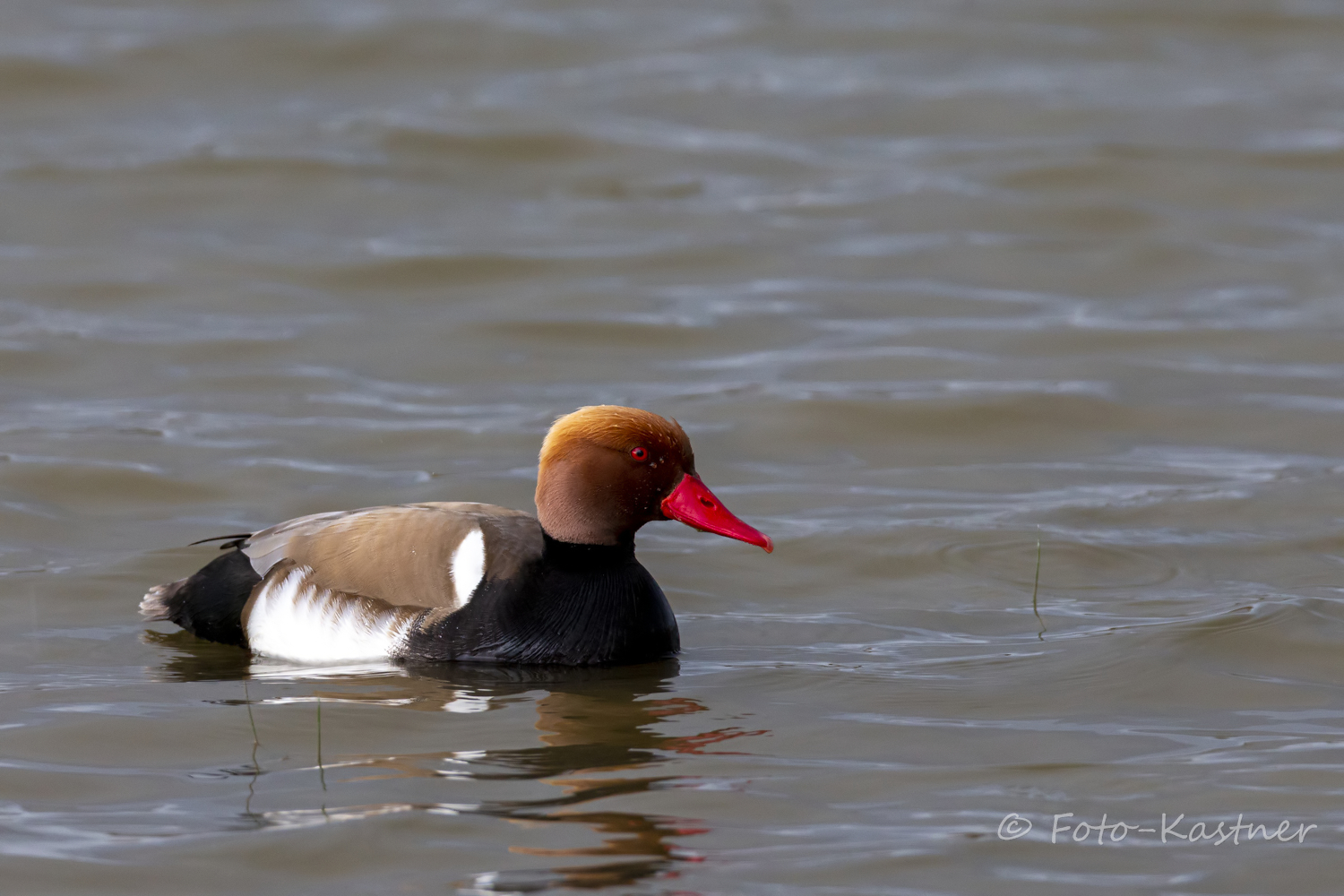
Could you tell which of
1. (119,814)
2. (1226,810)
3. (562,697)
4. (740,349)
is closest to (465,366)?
(740,349)

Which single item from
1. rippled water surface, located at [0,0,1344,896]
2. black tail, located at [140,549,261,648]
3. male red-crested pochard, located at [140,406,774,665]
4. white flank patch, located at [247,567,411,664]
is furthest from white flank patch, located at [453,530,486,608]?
black tail, located at [140,549,261,648]

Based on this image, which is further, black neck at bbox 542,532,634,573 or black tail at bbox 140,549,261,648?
black tail at bbox 140,549,261,648

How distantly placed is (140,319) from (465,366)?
2220mm

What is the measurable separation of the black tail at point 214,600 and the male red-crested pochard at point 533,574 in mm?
140

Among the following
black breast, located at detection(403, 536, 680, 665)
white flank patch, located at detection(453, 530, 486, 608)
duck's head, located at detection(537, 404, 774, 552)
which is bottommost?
black breast, located at detection(403, 536, 680, 665)

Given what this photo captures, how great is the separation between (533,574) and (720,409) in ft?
12.6

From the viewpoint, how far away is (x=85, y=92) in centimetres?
1570

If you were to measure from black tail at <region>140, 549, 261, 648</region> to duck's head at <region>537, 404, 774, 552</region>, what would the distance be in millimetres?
1221

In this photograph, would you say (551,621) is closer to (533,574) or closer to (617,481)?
(533,574)

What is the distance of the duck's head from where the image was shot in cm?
670

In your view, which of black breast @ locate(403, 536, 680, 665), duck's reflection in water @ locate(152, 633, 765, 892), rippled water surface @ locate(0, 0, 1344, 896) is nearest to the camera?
duck's reflection in water @ locate(152, 633, 765, 892)

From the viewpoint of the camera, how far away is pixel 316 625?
22.4 feet

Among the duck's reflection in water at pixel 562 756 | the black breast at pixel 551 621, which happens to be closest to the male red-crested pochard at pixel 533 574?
the black breast at pixel 551 621

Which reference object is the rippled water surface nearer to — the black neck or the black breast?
the black breast
